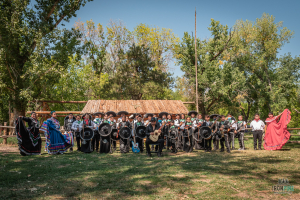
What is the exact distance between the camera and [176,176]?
6.17 m

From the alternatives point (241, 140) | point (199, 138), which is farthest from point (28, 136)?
point (241, 140)

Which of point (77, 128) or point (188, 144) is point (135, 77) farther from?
point (188, 144)

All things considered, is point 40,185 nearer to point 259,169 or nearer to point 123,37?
point 259,169

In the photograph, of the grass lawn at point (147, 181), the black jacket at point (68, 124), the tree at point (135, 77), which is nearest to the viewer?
the grass lawn at point (147, 181)

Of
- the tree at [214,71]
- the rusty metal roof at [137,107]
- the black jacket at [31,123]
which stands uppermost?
the tree at [214,71]

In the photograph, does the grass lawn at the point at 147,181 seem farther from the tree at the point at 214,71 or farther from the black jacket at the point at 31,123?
the tree at the point at 214,71

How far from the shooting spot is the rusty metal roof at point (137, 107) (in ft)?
62.0

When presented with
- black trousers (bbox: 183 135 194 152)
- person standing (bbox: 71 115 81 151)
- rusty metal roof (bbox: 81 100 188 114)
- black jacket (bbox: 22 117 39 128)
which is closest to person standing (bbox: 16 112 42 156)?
black jacket (bbox: 22 117 39 128)

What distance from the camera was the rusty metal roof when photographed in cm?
1889

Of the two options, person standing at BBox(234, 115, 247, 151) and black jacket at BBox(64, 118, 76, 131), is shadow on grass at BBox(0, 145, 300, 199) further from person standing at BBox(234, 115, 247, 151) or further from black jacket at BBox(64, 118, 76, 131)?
black jacket at BBox(64, 118, 76, 131)

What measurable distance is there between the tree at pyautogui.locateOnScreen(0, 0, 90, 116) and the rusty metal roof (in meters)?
4.60

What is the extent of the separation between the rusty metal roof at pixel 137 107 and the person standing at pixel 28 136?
25.6 ft

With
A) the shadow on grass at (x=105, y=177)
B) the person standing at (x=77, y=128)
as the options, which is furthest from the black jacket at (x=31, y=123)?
the shadow on grass at (x=105, y=177)

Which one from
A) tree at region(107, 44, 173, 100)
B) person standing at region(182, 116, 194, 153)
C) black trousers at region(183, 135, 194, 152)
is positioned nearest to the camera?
black trousers at region(183, 135, 194, 152)
